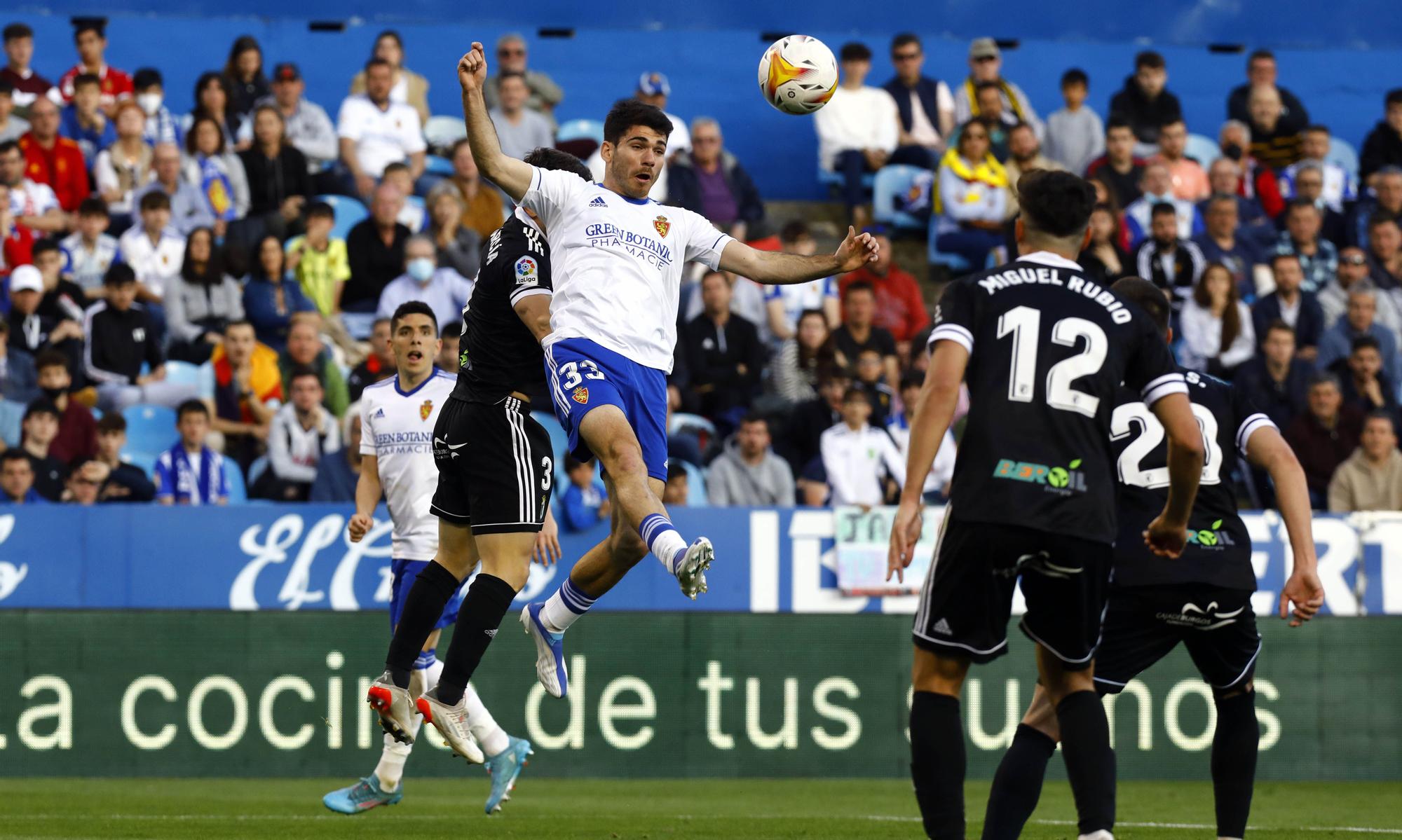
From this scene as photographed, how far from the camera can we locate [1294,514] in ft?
24.2

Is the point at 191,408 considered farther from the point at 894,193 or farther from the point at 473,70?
the point at 894,193

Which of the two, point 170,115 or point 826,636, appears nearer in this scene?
point 826,636

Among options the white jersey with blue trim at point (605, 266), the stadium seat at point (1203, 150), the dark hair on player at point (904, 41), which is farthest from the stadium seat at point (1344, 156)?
the white jersey with blue trim at point (605, 266)

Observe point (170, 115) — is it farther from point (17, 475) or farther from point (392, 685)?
point (392, 685)

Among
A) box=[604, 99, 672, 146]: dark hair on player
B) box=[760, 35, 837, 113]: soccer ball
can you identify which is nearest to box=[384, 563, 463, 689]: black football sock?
box=[604, 99, 672, 146]: dark hair on player

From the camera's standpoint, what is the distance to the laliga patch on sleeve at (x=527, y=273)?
8.51m

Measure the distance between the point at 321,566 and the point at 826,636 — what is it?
3677 millimetres

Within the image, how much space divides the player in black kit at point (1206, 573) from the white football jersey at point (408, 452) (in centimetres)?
392

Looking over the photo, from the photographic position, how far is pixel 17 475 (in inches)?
548

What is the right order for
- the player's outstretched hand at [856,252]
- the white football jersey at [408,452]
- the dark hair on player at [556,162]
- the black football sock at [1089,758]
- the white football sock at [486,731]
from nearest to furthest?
the black football sock at [1089,758] → the player's outstretched hand at [856,252] → the dark hair on player at [556,162] → the white football sock at [486,731] → the white football jersey at [408,452]

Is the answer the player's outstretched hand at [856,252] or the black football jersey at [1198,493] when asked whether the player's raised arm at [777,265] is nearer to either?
the player's outstretched hand at [856,252]

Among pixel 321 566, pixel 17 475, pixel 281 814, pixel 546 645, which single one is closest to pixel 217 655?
pixel 321 566

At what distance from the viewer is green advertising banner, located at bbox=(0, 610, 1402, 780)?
1324cm

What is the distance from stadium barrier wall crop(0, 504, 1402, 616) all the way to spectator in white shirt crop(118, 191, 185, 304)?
138 inches
